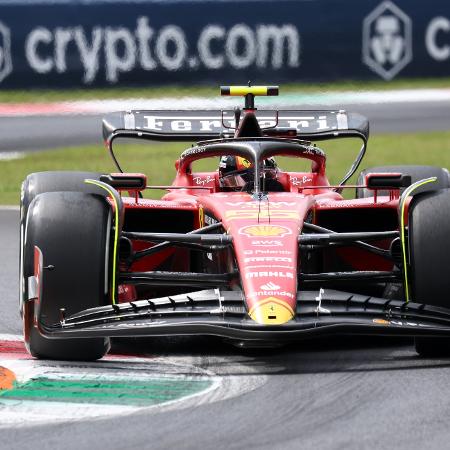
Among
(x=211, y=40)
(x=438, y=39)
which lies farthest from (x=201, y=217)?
(x=438, y=39)

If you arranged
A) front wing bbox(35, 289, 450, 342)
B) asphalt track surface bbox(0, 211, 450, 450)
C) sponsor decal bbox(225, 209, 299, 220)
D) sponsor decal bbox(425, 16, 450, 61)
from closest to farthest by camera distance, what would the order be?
asphalt track surface bbox(0, 211, 450, 450) < front wing bbox(35, 289, 450, 342) < sponsor decal bbox(225, 209, 299, 220) < sponsor decal bbox(425, 16, 450, 61)

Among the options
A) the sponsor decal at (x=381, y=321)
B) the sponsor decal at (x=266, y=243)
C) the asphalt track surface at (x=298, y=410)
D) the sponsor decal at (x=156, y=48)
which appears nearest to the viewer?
the asphalt track surface at (x=298, y=410)

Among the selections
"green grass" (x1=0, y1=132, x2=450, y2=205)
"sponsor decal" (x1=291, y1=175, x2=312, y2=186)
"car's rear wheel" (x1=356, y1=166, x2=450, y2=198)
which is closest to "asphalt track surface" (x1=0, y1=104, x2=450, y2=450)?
"sponsor decal" (x1=291, y1=175, x2=312, y2=186)

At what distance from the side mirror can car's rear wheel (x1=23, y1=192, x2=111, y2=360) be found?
150 cm

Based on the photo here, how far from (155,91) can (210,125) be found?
8.92 metres

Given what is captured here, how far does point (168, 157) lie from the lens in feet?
60.5

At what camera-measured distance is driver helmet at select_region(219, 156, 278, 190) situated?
8.60m

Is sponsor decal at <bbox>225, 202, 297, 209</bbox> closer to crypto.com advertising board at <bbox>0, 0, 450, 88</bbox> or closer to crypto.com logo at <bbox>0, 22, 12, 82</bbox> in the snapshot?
crypto.com advertising board at <bbox>0, 0, 450, 88</bbox>

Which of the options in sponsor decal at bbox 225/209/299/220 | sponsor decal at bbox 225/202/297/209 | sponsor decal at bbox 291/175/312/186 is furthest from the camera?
sponsor decal at bbox 291/175/312/186

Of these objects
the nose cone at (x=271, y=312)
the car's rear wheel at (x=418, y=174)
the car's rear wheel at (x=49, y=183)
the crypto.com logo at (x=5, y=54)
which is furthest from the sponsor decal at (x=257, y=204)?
the crypto.com logo at (x=5, y=54)

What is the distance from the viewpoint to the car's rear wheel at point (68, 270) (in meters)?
6.73

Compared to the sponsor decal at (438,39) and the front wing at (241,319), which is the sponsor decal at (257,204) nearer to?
the front wing at (241,319)

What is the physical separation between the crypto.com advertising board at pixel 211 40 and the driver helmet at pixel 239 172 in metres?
10.0

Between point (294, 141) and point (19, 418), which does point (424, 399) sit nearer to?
point (19, 418)
